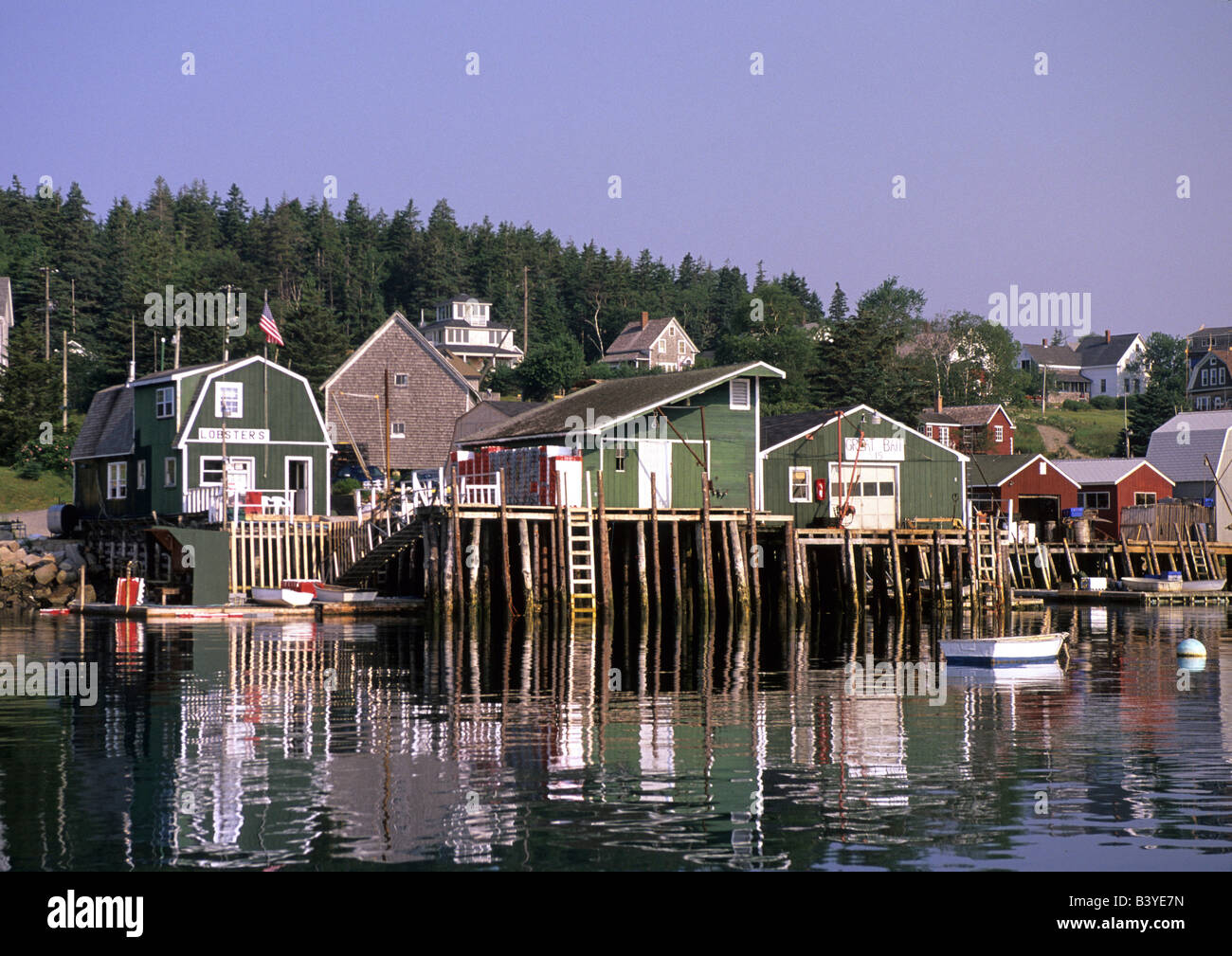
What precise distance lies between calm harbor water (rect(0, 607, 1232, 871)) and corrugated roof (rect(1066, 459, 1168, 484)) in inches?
1819

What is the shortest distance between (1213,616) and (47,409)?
61.6m

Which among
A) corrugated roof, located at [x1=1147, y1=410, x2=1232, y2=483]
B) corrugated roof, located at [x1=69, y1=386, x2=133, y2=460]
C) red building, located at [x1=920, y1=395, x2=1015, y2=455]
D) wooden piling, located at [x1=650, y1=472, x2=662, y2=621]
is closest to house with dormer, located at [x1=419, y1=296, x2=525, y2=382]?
red building, located at [x1=920, y1=395, x2=1015, y2=455]

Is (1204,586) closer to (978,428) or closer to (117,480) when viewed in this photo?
(978,428)

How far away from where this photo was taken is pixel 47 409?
7688 cm

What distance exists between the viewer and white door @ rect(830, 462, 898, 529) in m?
56.4

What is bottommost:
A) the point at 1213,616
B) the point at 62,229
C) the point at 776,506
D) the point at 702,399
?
the point at 1213,616

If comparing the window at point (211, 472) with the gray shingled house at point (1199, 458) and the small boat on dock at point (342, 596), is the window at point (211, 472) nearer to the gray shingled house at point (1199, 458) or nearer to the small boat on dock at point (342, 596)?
the small boat on dock at point (342, 596)

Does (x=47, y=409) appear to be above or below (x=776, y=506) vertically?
above

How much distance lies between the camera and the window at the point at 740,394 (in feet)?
172

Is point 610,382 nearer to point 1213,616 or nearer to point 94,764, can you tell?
point 1213,616

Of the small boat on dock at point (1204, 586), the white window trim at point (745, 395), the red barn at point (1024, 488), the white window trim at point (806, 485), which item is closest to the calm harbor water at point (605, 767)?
the white window trim at point (745, 395)

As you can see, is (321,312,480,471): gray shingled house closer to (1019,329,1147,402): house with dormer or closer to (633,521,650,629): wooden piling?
(633,521,650,629): wooden piling

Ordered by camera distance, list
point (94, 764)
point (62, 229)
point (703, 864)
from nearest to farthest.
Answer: point (703, 864) < point (94, 764) < point (62, 229)

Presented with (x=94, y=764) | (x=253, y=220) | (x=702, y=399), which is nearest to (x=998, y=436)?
(x=702, y=399)
